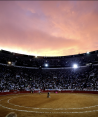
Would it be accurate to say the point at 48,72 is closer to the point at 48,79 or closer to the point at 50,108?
the point at 48,79

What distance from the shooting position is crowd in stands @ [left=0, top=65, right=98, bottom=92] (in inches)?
1705

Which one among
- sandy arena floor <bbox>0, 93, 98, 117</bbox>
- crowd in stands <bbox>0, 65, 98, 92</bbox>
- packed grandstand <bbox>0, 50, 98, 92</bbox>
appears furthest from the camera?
packed grandstand <bbox>0, 50, 98, 92</bbox>

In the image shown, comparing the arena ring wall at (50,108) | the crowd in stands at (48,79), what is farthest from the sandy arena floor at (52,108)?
the crowd in stands at (48,79)

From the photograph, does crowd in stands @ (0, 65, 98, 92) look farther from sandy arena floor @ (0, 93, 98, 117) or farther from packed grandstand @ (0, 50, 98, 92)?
sandy arena floor @ (0, 93, 98, 117)

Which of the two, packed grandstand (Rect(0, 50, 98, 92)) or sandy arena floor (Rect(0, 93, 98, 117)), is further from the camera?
packed grandstand (Rect(0, 50, 98, 92))

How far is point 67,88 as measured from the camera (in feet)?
149

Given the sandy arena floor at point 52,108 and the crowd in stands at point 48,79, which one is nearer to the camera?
the sandy arena floor at point 52,108

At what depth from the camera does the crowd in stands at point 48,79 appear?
43.3 metres

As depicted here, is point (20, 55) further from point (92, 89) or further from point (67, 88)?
point (92, 89)

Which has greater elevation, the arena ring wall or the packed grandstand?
the packed grandstand

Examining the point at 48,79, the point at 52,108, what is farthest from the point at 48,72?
the point at 52,108

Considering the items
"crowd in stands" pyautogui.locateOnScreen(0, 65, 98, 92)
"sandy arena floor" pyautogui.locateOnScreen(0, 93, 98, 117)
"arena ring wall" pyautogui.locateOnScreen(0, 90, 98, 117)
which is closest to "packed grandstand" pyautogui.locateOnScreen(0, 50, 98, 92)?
"crowd in stands" pyautogui.locateOnScreen(0, 65, 98, 92)

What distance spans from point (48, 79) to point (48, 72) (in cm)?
777

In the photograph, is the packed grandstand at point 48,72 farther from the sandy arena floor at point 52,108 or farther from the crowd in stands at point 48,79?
the sandy arena floor at point 52,108
